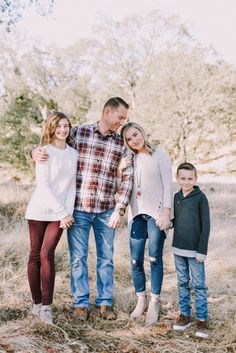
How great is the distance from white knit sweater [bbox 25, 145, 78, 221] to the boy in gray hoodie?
0.98 meters

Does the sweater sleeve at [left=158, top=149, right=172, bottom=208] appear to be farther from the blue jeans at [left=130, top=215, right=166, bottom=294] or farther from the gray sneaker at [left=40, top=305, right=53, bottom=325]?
the gray sneaker at [left=40, top=305, right=53, bottom=325]

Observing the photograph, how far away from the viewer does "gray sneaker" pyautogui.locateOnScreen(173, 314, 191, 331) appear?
3734mm

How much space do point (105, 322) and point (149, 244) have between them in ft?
2.64

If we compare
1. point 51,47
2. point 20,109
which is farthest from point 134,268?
point 51,47

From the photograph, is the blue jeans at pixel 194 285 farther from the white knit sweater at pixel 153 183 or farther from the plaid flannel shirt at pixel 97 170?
the plaid flannel shirt at pixel 97 170

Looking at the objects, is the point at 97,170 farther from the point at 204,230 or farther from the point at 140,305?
the point at 140,305

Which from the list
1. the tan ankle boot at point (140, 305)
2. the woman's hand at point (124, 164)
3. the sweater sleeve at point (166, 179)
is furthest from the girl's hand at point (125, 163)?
the tan ankle boot at point (140, 305)

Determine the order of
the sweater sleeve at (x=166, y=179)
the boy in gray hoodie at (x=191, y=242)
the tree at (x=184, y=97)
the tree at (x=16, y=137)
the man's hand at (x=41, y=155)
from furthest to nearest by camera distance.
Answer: the tree at (x=184, y=97)
the tree at (x=16, y=137)
the sweater sleeve at (x=166, y=179)
the boy in gray hoodie at (x=191, y=242)
the man's hand at (x=41, y=155)

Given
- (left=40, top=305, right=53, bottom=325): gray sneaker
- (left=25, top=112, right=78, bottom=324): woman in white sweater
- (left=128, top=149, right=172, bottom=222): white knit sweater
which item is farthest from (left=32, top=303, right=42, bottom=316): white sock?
(left=128, top=149, right=172, bottom=222): white knit sweater

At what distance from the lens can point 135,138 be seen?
3.85 m

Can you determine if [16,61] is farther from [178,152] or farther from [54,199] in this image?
[54,199]

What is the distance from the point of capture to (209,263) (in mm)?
5754

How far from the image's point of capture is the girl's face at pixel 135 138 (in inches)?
152

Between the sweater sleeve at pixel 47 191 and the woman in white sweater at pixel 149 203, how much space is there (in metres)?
0.71
